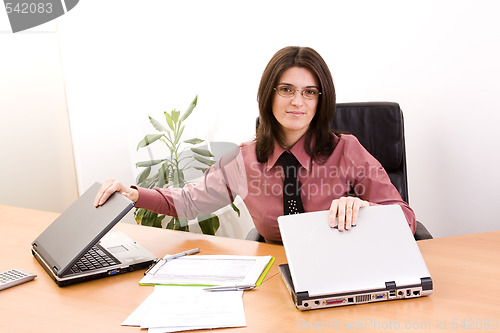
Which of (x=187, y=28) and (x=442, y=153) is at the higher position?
(x=187, y=28)

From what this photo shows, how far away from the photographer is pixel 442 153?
2.32 metres

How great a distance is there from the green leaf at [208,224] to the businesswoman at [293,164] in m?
1.02

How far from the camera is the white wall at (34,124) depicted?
2844mm

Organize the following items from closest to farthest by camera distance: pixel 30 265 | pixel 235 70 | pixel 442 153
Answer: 1. pixel 30 265
2. pixel 442 153
3. pixel 235 70

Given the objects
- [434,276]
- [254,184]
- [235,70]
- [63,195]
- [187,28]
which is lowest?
[63,195]

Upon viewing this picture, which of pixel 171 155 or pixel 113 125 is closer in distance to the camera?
pixel 171 155

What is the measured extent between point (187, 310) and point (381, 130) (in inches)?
44.4

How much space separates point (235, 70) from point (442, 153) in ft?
3.93

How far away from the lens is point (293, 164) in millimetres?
1650

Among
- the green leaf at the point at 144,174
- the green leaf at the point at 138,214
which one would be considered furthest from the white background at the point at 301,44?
the green leaf at the point at 138,214

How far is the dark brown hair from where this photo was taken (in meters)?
1.62

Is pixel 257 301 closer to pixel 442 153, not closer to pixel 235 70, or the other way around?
pixel 442 153

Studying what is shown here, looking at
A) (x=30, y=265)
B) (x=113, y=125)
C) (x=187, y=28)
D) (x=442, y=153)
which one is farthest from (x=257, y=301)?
(x=113, y=125)

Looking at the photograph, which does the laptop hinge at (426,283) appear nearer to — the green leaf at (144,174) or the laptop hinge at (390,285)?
the laptop hinge at (390,285)
